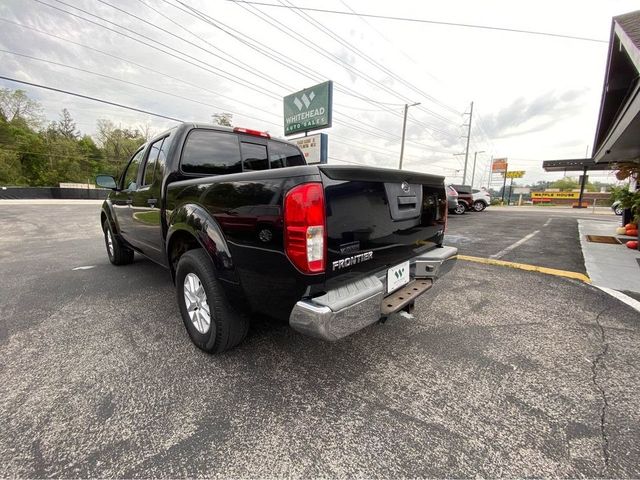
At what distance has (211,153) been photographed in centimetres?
298

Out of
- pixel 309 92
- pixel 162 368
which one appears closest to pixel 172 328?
pixel 162 368

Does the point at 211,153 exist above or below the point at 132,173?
above

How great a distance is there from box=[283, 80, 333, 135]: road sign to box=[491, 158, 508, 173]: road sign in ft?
185

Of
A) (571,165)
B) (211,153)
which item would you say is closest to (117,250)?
(211,153)

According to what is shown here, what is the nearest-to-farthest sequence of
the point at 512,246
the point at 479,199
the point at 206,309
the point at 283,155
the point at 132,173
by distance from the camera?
the point at 206,309, the point at 283,155, the point at 132,173, the point at 512,246, the point at 479,199

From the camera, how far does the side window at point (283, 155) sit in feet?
11.3

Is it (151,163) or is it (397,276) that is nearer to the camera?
(397,276)

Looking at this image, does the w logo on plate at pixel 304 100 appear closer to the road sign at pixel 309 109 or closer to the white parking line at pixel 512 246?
the road sign at pixel 309 109

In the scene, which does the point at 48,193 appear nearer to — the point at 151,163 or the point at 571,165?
the point at 151,163

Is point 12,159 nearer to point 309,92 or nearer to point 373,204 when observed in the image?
point 309,92

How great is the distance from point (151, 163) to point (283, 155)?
4.95 feet

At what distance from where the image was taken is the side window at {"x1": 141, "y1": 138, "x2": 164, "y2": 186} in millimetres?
3190

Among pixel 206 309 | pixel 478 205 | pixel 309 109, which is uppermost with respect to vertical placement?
pixel 309 109

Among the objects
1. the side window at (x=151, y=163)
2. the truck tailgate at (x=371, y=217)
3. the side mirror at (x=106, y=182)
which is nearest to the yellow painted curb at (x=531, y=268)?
the truck tailgate at (x=371, y=217)
